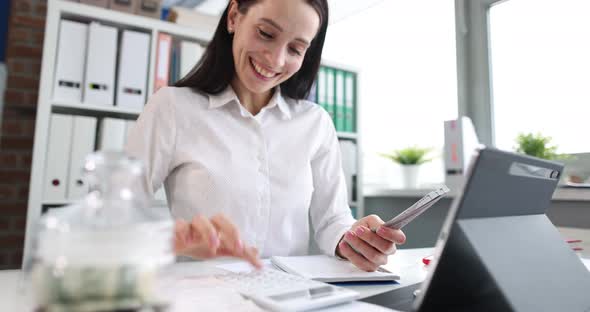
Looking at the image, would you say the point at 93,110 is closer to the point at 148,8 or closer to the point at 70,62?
the point at 70,62

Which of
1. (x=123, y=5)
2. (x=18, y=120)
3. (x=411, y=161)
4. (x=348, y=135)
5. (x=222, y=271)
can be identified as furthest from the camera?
(x=348, y=135)

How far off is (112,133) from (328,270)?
125cm

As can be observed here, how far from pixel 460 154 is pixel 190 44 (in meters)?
1.65

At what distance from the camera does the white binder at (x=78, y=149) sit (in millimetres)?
1571

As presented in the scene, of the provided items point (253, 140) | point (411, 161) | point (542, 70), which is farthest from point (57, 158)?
point (542, 70)

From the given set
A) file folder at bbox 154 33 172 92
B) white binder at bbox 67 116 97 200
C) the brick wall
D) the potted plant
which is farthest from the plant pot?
the brick wall

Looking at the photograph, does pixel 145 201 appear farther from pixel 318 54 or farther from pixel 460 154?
pixel 318 54

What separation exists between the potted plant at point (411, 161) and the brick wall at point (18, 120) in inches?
77.0

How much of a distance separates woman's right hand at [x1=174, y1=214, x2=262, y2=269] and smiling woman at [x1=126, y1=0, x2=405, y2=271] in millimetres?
408

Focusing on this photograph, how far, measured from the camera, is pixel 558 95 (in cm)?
171

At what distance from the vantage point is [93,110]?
1679 millimetres

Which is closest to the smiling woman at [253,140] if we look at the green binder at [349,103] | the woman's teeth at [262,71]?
the woman's teeth at [262,71]

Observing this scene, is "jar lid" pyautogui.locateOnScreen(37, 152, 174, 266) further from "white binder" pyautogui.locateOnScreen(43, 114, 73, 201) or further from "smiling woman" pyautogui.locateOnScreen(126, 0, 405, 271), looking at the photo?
"white binder" pyautogui.locateOnScreen(43, 114, 73, 201)

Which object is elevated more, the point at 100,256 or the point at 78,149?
the point at 78,149
